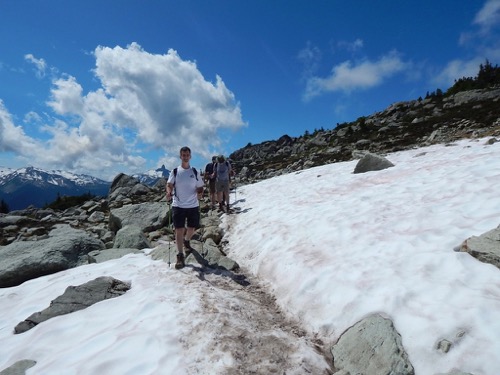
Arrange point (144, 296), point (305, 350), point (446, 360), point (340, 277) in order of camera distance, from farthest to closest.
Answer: point (144, 296), point (340, 277), point (305, 350), point (446, 360)

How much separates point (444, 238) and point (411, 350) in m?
3.03

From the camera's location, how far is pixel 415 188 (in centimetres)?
1005

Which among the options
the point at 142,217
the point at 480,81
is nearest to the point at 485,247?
the point at 142,217

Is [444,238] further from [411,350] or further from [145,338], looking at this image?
[145,338]

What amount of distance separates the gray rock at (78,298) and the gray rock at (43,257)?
3643 mm

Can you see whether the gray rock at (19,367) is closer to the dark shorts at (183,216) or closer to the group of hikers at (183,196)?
the group of hikers at (183,196)

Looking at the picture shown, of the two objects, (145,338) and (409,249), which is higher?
(409,249)

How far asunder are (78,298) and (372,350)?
5882mm

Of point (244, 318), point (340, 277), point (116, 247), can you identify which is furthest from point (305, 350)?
point (116, 247)

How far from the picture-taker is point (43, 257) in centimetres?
980

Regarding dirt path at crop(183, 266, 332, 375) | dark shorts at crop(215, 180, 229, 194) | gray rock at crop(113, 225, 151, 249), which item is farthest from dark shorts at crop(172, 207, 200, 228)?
dark shorts at crop(215, 180, 229, 194)

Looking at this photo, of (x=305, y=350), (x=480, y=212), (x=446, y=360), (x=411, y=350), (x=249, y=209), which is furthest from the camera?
(x=249, y=209)

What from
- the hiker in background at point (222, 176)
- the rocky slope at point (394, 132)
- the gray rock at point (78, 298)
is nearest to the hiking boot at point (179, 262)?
the gray rock at point (78, 298)

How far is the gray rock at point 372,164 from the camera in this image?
50.1ft
